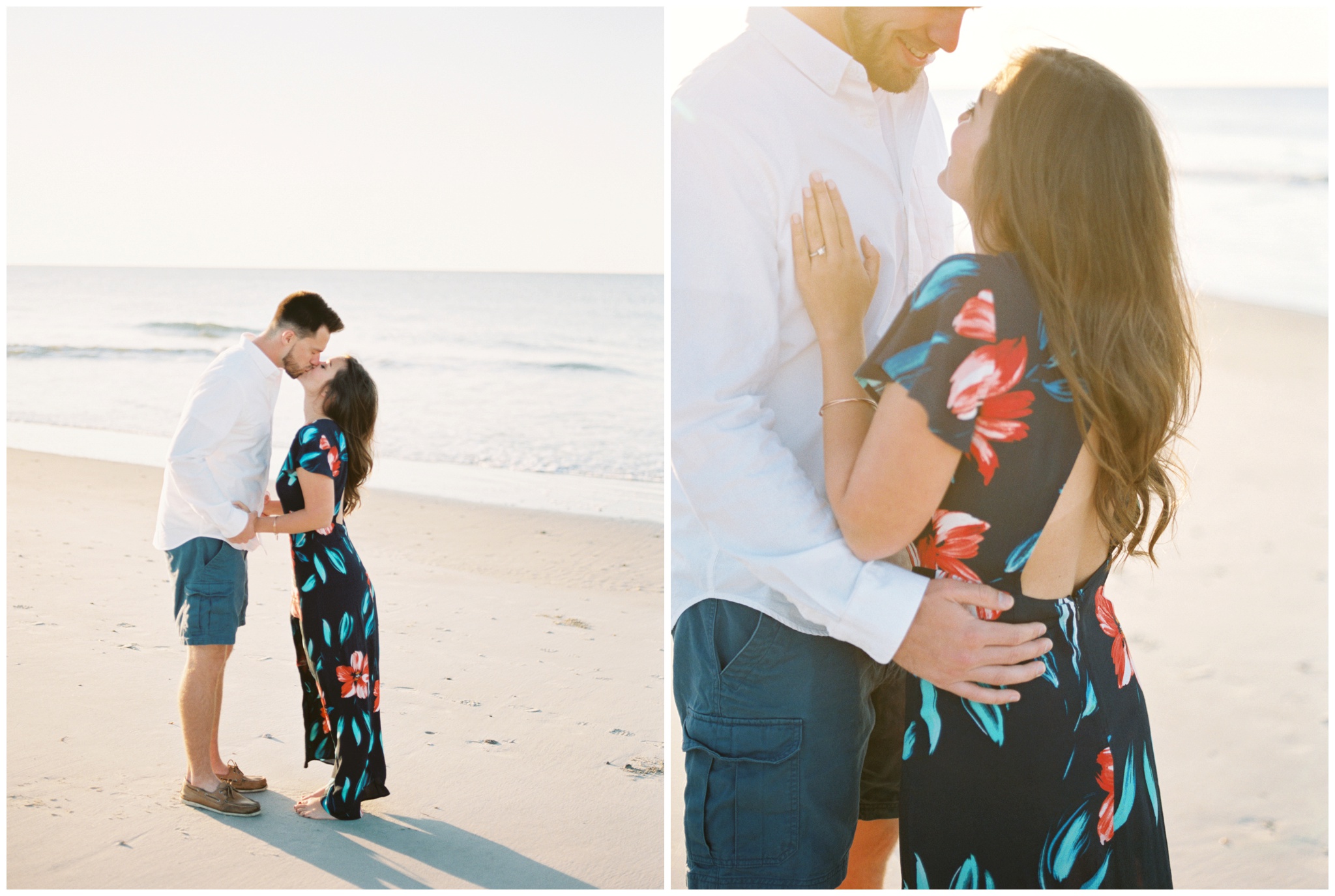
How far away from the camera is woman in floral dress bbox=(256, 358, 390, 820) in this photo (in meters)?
2.50

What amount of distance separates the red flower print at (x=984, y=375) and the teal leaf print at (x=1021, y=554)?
211 mm

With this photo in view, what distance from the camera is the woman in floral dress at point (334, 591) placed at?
2.50m

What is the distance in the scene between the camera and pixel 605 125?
14.8 metres

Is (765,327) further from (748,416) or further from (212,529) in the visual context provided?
(212,529)

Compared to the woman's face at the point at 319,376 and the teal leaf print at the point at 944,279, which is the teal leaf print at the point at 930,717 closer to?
the teal leaf print at the point at 944,279

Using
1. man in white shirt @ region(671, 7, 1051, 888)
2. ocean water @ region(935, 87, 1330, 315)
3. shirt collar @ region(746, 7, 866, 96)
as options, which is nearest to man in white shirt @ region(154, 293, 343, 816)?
man in white shirt @ region(671, 7, 1051, 888)

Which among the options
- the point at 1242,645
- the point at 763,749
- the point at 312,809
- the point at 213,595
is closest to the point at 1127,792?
the point at 763,749

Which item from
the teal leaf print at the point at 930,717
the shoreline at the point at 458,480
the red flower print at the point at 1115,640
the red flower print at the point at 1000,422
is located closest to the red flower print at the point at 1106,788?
the red flower print at the point at 1115,640

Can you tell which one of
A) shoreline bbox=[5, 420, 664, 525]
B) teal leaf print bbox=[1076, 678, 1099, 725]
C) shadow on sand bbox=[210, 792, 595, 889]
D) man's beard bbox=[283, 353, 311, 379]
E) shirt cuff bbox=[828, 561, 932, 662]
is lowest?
shadow on sand bbox=[210, 792, 595, 889]

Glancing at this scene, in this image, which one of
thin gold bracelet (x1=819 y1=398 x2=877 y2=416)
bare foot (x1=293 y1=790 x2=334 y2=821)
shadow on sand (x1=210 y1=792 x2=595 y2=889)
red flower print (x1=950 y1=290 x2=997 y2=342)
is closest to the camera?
red flower print (x1=950 y1=290 x2=997 y2=342)

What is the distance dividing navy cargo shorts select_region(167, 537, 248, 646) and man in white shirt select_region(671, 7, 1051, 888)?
1567 mm

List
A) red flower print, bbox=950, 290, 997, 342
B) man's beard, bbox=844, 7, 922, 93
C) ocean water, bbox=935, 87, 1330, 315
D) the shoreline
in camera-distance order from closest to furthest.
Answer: red flower print, bbox=950, 290, 997, 342 → man's beard, bbox=844, 7, 922, 93 → the shoreline → ocean water, bbox=935, 87, 1330, 315

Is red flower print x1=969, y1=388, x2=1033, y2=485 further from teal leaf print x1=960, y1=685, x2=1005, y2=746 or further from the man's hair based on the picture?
the man's hair

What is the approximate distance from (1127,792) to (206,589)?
2189 millimetres
